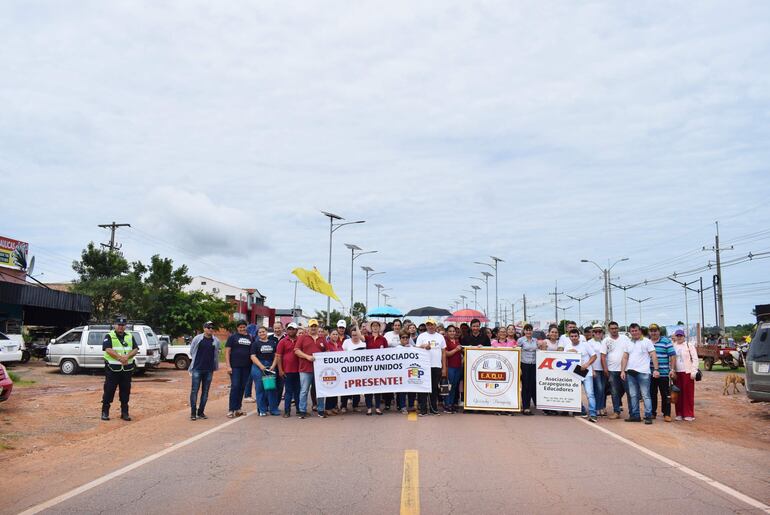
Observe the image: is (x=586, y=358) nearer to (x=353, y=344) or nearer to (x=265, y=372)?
(x=353, y=344)

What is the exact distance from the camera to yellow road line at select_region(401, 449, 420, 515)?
598cm

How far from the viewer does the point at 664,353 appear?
1290 centimetres

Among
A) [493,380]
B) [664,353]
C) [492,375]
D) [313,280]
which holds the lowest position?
[493,380]

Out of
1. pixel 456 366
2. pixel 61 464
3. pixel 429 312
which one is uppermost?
pixel 429 312

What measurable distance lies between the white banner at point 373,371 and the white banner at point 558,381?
7.75 feet

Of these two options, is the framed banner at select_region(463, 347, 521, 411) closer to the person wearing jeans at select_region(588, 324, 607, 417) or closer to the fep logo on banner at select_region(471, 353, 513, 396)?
the fep logo on banner at select_region(471, 353, 513, 396)

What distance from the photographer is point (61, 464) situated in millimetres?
8312

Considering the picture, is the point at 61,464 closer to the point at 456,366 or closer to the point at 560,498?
the point at 560,498

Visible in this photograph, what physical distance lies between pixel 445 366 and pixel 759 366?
621 centimetres

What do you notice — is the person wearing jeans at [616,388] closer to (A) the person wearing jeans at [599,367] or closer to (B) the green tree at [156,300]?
(A) the person wearing jeans at [599,367]

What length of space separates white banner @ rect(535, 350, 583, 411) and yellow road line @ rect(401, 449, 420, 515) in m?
5.36

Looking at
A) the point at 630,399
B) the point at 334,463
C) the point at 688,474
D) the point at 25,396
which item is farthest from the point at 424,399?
the point at 25,396

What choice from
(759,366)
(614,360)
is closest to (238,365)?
(614,360)

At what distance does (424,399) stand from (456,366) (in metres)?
1.05
